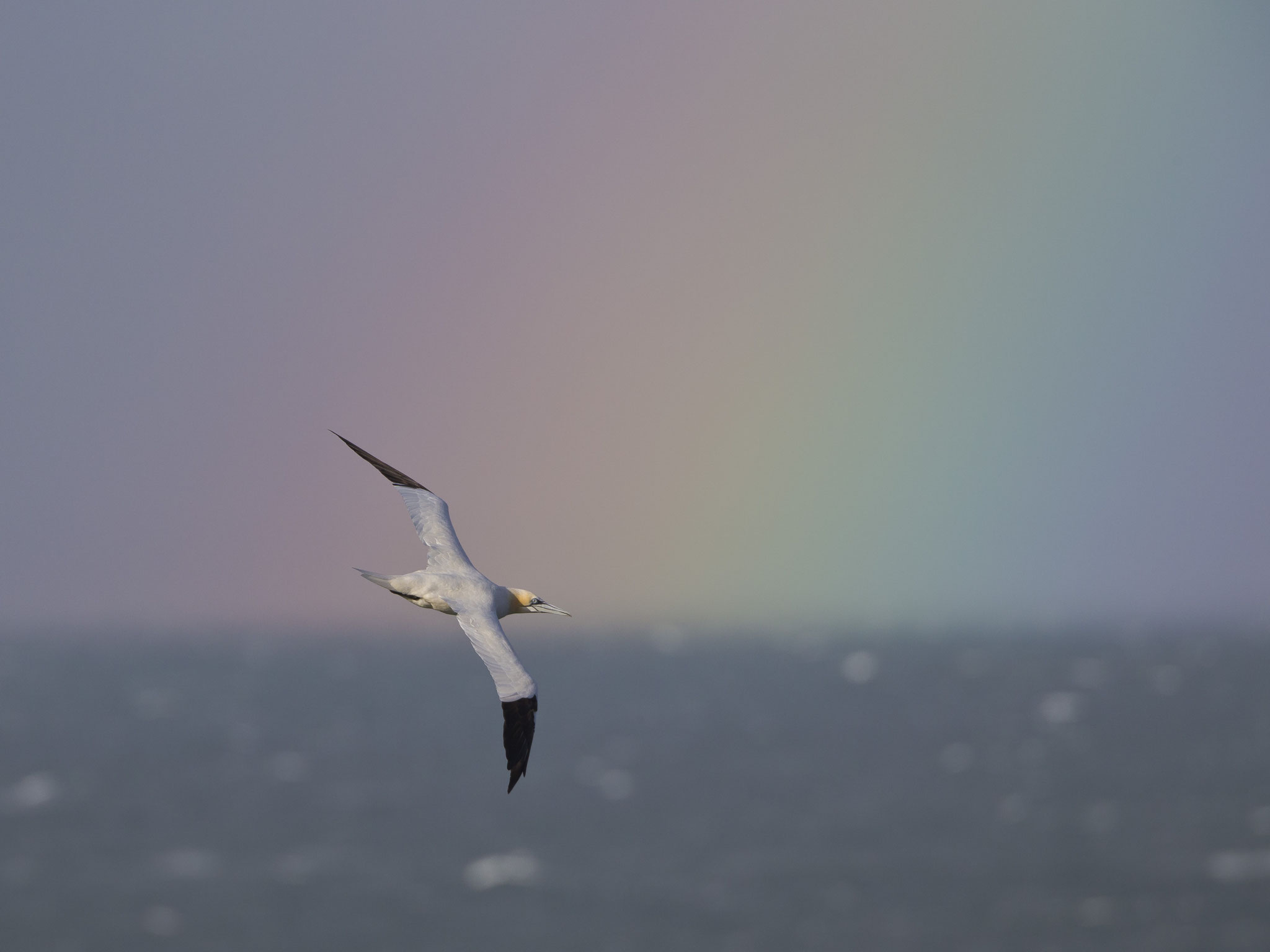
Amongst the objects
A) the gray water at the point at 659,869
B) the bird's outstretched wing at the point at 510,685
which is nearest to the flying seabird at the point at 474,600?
the bird's outstretched wing at the point at 510,685

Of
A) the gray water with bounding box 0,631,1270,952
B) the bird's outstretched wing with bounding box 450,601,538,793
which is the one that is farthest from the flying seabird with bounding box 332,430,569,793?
the gray water with bounding box 0,631,1270,952

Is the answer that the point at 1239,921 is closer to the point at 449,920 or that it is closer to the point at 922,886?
the point at 922,886

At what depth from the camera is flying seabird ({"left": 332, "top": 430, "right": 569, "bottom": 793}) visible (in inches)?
622

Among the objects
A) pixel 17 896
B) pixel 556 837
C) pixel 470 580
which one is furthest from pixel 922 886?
pixel 470 580

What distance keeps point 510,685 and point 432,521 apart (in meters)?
4.48

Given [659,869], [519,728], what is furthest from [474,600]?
[659,869]

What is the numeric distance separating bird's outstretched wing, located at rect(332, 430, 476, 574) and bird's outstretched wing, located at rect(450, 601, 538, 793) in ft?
5.63

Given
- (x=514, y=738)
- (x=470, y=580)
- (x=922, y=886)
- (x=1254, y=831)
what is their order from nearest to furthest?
(x=514, y=738) → (x=470, y=580) → (x=922, y=886) → (x=1254, y=831)

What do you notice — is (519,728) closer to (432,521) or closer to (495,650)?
(495,650)

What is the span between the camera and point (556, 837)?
173 m

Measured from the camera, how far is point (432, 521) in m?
19.8

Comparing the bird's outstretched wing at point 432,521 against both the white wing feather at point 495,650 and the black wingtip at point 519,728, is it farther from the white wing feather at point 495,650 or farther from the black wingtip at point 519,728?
the black wingtip at point 519,728

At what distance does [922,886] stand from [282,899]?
243 feet

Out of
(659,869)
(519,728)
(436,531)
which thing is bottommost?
(659,869)
